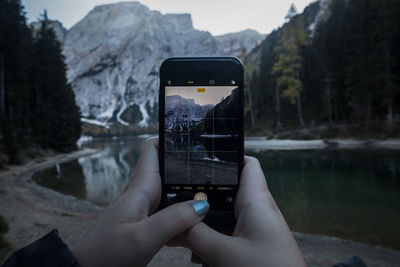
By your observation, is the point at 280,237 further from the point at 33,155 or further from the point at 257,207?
the point at 33,155

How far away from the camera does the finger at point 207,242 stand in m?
1.01

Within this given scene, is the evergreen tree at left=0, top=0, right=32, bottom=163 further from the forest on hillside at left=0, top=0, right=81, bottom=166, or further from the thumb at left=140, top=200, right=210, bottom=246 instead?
the thumb at left=140, top=200, right=210, bottom=246

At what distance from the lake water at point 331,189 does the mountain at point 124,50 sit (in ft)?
288

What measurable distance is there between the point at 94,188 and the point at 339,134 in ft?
79.0

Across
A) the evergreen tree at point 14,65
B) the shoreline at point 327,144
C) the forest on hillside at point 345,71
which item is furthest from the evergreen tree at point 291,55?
the evergreen tree at point 14,65

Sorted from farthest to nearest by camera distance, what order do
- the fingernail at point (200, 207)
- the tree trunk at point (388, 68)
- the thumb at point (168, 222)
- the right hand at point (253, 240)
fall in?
the tree trunk at point (388, 68), the fingernail at point (200, 207), the thumb at point (168, 222), the right hand at point (253, 240)

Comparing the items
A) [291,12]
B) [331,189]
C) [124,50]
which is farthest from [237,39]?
[331,189]

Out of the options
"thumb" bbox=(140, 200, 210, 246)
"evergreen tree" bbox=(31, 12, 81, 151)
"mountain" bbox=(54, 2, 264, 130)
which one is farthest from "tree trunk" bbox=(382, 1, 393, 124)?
"mountain" bbox=(54, 2, 264, 130)

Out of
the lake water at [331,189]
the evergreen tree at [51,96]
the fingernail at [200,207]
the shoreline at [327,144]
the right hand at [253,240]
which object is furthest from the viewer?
the evergreen tree at [51,96]

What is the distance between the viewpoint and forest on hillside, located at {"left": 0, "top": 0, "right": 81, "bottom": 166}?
2208 centimetres

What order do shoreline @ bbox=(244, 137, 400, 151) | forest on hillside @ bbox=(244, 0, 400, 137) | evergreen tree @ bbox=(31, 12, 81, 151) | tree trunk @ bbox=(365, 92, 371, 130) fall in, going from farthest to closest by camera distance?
1. evergreen tree @ bbox=(31, 12, 81, 151)
2. forest on hillside @ bbox=(244, 0, 400, 137)
3. tree trunk @ bbox=(365, 92, 371, 130)
4. shoreline @ bbox=(244, 137, 400, 151)

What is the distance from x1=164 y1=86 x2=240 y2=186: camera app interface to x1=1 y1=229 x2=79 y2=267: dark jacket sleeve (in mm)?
699

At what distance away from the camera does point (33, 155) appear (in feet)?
74.1

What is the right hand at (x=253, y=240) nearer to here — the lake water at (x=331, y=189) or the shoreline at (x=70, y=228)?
→ the shoreline at (x=70, y=228)
